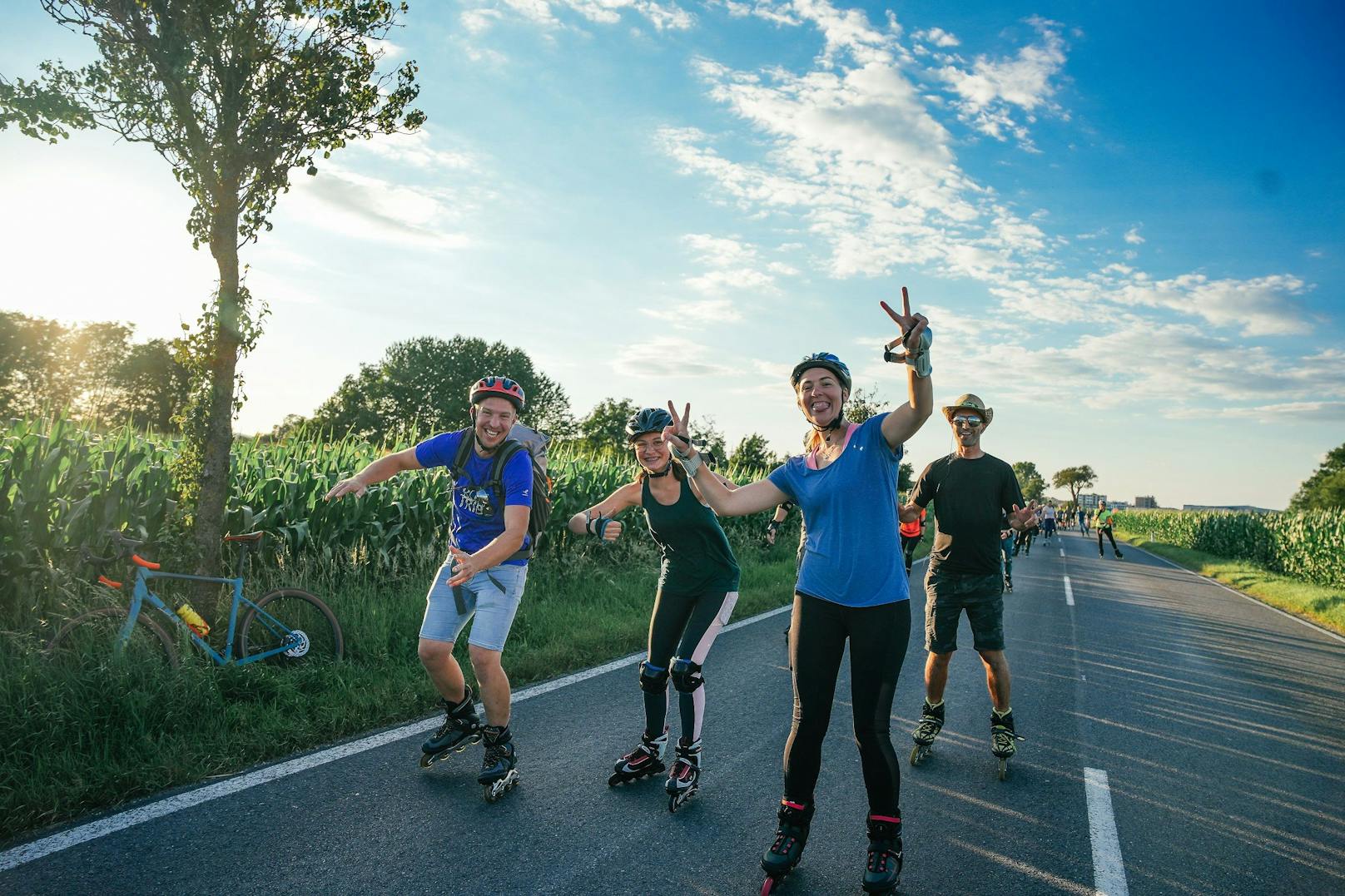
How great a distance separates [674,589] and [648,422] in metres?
0.98

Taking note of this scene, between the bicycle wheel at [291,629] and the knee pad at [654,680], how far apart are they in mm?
3018

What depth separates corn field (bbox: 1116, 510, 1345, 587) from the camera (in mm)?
24859

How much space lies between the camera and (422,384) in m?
64.1

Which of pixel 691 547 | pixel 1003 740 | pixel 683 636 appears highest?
pixel 691 547

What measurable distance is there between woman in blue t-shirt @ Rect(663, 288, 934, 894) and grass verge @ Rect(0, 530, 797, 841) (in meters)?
3.02

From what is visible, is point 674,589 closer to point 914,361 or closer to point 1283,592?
point 914,361

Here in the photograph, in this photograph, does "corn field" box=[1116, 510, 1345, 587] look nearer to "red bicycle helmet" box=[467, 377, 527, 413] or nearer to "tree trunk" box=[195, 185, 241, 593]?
"red bicycle helmet" box=[467, 377, 527, 413]

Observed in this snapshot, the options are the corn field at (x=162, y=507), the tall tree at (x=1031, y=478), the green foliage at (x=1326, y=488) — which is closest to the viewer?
the corn field at (x=162, y=507)

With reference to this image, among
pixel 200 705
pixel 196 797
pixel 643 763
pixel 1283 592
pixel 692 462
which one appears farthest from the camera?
pixel 1283 592

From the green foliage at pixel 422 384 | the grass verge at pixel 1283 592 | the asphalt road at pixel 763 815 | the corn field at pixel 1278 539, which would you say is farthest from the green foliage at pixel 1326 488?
the asphalt road at pixel 763 815

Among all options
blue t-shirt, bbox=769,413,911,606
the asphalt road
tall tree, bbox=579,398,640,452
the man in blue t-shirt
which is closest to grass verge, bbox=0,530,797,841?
the asphalt road

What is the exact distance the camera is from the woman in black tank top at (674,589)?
4379mm

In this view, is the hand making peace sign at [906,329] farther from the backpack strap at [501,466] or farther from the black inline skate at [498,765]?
the black inline skate at [498,765]

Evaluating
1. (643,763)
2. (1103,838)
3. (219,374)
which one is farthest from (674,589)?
(219,374)
